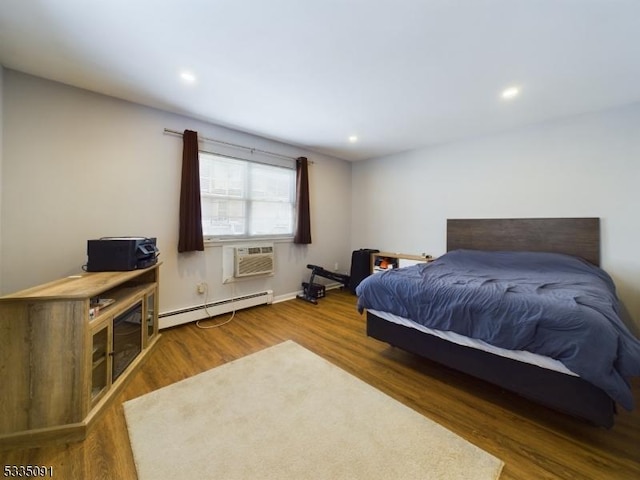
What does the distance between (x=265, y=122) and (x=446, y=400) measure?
327 cm

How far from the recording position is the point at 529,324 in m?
1.58

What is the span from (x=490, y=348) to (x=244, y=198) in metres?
3.16

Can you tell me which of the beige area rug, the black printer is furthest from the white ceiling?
the beige area rug

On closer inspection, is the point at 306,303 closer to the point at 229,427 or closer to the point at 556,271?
the point at 229,427

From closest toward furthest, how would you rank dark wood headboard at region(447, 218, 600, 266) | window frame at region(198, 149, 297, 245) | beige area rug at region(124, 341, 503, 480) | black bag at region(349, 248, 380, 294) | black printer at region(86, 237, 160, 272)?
1. beige area rug at region(124, 341, 503, 480)
2. black printer at region(86, 237, 160, 272)
3. dark wood headboard at region(447, 218, 600, 266)
4. window frame at region(198, 149, 297, 245)
5. black bag at region(349, 248, 380, 294)

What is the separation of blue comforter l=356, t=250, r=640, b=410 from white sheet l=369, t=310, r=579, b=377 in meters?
0.06

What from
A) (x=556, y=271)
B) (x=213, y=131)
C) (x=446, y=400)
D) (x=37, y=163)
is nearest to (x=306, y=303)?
(x=446, y=400)

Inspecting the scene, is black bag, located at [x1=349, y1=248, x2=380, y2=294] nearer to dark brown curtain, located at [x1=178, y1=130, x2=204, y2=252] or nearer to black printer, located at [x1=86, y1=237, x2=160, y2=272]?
dark brown curtain, located at [x1=178, y1=130, x2=204, y2=252]

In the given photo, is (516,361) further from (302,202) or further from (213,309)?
(302,202)

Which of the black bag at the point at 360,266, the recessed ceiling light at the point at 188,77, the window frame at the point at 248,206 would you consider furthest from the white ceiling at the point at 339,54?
the black bag at the point at 360,266

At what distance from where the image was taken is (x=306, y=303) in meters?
3.96

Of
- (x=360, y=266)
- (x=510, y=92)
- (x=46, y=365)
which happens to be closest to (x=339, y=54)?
(x=510, y=92)

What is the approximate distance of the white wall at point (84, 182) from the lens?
2174mm

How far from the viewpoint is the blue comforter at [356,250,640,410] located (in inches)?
53.6
